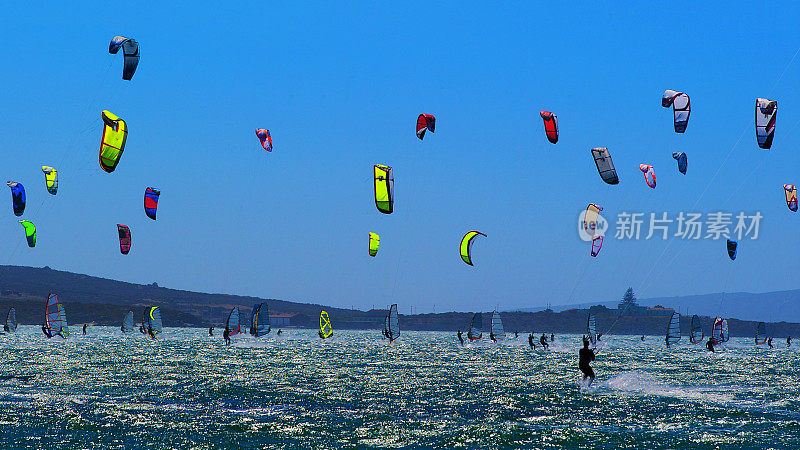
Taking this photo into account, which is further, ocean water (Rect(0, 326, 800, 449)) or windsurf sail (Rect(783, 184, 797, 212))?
windsurf sail (Rect(783, 184, 797, 212))

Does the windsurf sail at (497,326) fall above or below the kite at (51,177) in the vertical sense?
below

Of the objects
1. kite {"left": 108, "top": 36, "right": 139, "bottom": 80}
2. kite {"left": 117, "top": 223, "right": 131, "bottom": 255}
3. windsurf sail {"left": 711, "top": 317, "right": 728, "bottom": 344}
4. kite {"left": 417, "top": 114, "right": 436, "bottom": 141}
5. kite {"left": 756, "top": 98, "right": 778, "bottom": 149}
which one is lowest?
windsurf sail {"left": 711, "top": 317, "right": 728, "bottom": 344}

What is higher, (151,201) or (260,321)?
(151,201)

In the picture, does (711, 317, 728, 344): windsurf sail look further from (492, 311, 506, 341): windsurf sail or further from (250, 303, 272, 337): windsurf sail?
(250, 303, 272, 337): windsurf sail

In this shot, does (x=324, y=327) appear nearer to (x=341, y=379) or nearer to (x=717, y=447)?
(x=341, y=379)

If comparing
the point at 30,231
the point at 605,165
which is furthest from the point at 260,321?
the point at 605,165

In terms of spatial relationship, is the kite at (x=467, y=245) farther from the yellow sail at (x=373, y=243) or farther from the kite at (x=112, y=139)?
the kite at (x=112, y=139)

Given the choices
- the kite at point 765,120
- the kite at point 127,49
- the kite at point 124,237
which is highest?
the kite at point 127,49

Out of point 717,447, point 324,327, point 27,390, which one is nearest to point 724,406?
point 717,447

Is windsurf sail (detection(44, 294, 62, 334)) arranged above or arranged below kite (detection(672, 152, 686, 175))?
below

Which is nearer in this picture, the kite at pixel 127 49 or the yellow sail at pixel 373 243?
the kite at pixel 127 49

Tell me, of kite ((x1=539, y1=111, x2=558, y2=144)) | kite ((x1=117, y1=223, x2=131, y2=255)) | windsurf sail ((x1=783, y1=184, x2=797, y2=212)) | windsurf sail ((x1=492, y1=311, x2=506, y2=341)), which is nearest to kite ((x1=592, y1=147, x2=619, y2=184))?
kite ((x1=539, y1=111, x2=558, y2=144))

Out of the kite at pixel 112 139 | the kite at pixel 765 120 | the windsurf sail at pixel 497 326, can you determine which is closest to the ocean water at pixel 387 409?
the kite at pixel 112 139

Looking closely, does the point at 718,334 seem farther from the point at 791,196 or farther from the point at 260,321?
the point at 260,321
